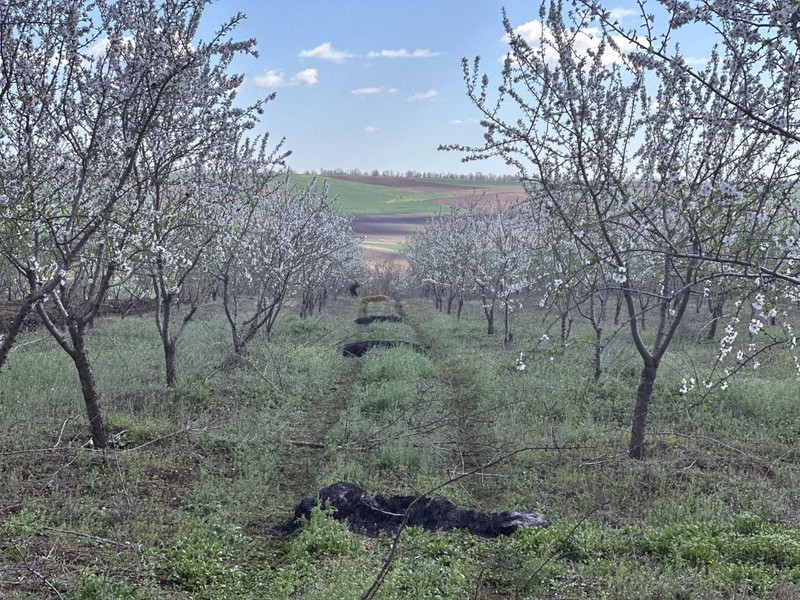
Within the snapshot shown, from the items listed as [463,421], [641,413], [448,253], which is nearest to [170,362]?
[463,421]

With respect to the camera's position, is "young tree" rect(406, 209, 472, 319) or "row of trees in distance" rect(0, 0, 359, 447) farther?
"young tree" rect(406, 209, 472, 319)

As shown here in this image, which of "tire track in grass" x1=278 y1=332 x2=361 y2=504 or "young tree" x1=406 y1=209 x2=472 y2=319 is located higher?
"young tree" x1=406 y1=209 x2=472 y2=319

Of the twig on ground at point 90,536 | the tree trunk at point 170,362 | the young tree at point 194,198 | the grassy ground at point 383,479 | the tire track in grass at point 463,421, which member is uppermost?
the young tree at point 194,198

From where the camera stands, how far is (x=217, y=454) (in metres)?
9.31

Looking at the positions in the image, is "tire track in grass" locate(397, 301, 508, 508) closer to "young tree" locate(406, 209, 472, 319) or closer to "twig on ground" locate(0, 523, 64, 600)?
"twig on ground" locate(0, 523, 64, 600)

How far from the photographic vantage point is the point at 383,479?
873cm

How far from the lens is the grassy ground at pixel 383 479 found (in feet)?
18.9

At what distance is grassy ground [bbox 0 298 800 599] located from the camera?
5766 millimetres

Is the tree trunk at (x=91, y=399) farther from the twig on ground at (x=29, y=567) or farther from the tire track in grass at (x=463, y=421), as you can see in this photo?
the tire track in grass at (x=463, y=421)

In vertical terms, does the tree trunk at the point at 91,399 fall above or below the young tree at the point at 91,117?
below

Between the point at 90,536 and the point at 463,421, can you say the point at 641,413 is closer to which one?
the point at 463,421

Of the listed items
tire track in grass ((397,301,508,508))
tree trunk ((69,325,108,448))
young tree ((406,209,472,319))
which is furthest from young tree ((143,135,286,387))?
young tree ((406,209,472,319))

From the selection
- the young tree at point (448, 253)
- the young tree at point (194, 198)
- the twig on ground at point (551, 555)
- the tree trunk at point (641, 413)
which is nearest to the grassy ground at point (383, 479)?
the twig on ground at point (551, 555)

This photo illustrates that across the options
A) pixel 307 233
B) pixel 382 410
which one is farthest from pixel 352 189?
pixel 382 410
